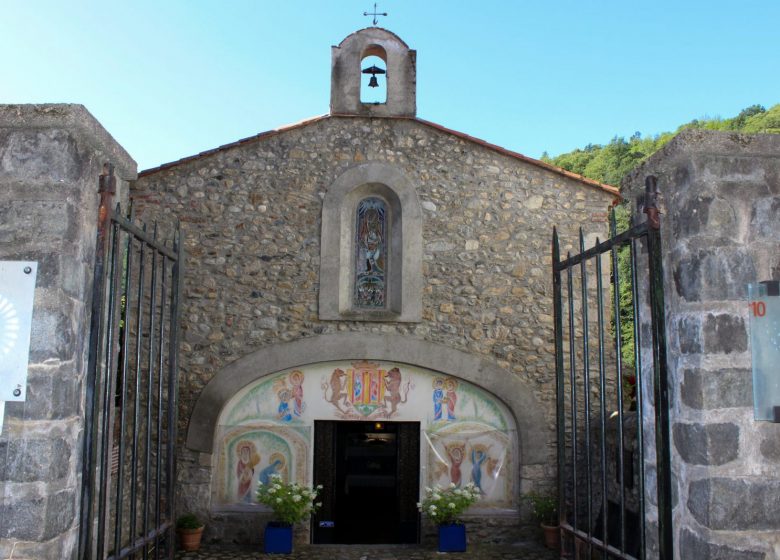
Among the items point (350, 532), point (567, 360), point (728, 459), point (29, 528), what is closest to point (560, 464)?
point (728, 459)

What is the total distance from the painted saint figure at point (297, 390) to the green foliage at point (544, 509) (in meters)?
2.92

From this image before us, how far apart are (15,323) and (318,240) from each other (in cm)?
539

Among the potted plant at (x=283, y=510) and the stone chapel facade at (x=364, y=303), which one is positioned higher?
the stone chapel facade at (x=364, y=303)

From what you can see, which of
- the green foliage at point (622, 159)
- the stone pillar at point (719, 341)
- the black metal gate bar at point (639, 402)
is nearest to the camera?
the stone pillar at point (719, 341)

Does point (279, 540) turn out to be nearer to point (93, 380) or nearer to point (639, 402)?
point (93, 380)

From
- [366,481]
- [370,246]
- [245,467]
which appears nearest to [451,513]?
[245,467]

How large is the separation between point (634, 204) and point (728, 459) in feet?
4.34

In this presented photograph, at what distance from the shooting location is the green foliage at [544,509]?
7.77 meters

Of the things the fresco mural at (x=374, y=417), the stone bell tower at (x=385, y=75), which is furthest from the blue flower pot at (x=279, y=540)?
the stone bell tower at (x=385, y=75)

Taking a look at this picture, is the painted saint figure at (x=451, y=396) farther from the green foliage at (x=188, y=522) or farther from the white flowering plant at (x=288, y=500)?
the green foliage at (x=188, y=522)

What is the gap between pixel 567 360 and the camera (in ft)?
26.6

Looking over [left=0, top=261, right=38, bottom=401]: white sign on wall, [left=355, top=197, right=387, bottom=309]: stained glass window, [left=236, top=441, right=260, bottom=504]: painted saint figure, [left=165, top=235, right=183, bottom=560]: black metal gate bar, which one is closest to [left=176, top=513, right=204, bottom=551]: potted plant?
[left=236, top=441, right=260, bottom=504]: painted saint figure

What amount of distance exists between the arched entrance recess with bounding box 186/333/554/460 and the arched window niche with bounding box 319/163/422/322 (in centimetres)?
32

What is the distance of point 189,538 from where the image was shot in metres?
7.51
